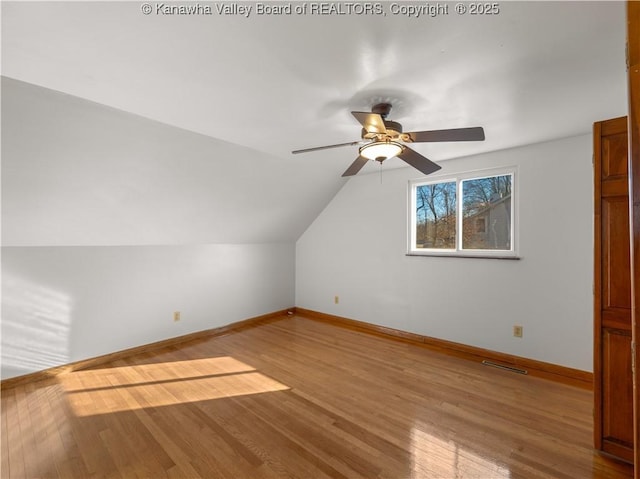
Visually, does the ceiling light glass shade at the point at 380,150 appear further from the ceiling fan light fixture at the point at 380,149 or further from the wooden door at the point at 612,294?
the wooden door at the point at 612,294

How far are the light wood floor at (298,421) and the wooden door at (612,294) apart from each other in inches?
10.0

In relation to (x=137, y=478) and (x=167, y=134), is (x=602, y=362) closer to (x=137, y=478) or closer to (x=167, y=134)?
(x=137, y=478)

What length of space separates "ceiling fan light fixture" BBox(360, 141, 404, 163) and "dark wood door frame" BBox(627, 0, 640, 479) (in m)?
1.21

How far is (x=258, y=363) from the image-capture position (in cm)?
308

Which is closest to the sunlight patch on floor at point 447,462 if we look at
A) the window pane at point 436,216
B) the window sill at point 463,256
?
the window sill at point 463,256

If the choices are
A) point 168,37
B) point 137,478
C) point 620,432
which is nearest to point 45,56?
point 168,37

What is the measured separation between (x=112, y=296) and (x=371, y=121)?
3.28 m

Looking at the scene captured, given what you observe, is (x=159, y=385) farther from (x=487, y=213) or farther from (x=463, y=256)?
(x=487, y=213)

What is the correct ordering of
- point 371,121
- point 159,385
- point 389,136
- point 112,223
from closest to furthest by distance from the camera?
point 371,121 → point 389,136 → point 159,385 → point 112,223

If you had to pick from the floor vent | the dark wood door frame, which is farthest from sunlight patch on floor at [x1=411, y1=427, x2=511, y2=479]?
the floor vent

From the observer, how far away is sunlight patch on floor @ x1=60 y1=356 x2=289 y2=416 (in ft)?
7.63

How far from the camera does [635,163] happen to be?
2.47ft

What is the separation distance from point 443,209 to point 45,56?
3728 mm

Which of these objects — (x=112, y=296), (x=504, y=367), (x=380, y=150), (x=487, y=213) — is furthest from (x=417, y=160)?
(x=112, y=296)
